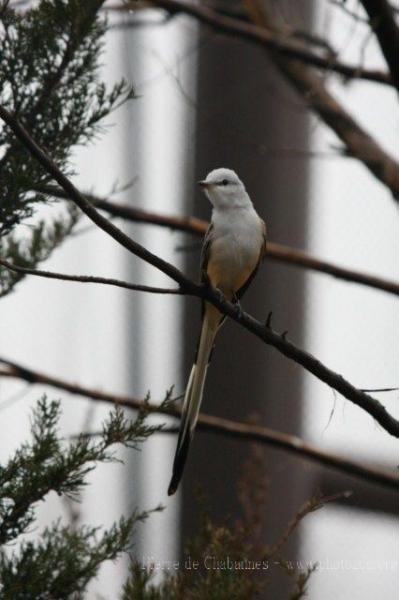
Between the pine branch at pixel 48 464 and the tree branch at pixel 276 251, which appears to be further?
the tree branch at pixel 276 251

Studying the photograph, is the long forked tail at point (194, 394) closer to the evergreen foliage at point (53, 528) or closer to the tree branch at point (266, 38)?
the evergreen foliage at point (53, 528)

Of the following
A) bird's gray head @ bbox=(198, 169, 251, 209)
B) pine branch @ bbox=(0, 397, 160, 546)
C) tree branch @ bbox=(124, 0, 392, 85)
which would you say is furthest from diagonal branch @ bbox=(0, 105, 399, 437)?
tree branch @ bbox=(124, 0, 392, 85)

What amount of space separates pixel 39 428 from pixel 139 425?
0.27 metres

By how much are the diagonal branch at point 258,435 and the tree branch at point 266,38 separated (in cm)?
132

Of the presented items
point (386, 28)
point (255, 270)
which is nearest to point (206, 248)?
point (255, 270)

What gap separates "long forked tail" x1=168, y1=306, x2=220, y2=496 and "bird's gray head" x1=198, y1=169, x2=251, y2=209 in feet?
1.45

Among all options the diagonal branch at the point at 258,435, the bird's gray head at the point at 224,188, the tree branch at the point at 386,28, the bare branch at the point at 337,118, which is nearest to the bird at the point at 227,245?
the bird's gray head at the point at 224,188

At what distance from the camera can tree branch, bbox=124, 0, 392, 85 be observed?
12.7 ft

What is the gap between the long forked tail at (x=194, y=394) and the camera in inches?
128

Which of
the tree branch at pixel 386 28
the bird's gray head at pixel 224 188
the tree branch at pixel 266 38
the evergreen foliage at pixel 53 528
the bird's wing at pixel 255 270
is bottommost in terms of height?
the evergreen foliage at pixel 53 528

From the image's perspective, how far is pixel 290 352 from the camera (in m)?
2.66

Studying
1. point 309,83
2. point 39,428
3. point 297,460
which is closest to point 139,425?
point 39,428

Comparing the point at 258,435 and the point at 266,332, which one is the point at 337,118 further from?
the point at 266,332

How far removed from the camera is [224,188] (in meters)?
3.93
